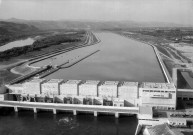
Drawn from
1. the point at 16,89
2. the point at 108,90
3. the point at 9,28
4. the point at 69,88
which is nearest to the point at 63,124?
the point at 69,88

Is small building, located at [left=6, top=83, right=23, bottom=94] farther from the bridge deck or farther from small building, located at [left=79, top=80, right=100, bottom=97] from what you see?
small building, located at [left=79, top=80, right=100, bottom=97]

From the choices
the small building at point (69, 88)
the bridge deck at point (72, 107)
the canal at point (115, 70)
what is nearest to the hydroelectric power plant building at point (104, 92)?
the small building at point (69, 88)

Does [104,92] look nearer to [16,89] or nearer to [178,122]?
[178,122]

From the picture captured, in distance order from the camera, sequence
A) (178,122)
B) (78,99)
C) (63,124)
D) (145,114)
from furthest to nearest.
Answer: (78,99), (63,124), (145,114), (178,122)

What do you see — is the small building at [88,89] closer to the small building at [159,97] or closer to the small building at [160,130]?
the small building at [159,97]

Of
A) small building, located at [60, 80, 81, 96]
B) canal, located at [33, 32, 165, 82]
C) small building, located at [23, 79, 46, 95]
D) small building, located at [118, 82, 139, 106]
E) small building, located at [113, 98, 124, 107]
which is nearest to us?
small building, located at [113, 98, 124, 107]

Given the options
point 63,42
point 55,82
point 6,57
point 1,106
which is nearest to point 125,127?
point 55,82

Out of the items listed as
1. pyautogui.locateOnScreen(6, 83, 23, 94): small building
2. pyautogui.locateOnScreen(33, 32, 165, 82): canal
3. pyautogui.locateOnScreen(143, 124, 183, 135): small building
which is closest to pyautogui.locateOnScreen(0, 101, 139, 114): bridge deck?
pyautogui.locateOnScreen(6, 83, 23, 94): small building

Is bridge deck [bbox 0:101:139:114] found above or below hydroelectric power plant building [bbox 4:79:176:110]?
below
